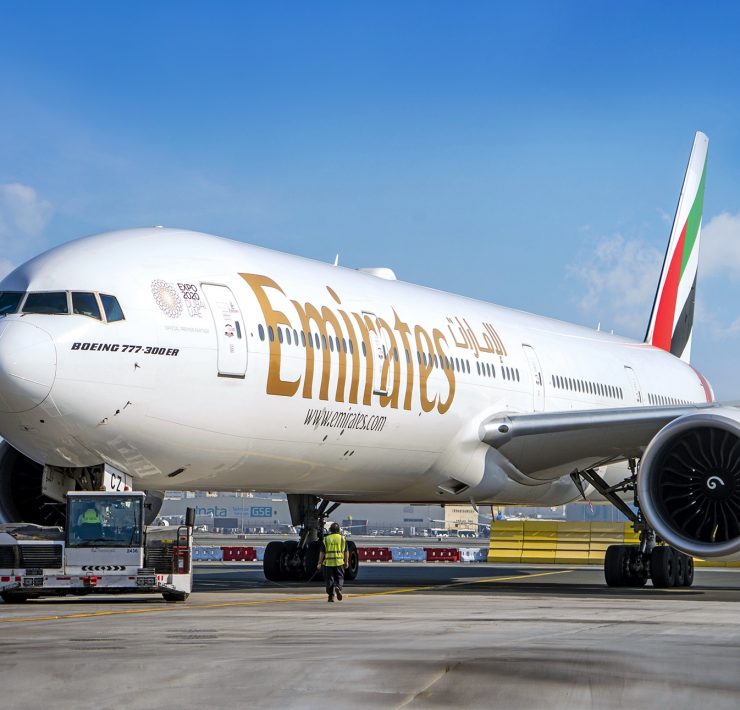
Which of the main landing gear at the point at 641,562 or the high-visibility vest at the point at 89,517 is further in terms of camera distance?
the main landing gear at the point at 641,562

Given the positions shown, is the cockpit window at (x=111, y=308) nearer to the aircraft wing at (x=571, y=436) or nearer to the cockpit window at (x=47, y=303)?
the cockpit window at (x=47, y=303)

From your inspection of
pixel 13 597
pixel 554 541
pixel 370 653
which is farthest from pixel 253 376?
pixel 554 541

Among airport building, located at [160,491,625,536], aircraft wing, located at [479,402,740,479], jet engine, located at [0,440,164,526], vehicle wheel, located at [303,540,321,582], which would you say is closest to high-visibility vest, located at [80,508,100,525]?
jet engine, located at [0,440,164,526]

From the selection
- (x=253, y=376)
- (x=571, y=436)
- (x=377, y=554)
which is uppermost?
(x=253, y=376)

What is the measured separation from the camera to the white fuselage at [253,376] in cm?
1332

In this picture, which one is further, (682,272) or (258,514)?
(258,514)

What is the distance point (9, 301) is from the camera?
44.6 feet

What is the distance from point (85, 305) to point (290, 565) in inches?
349

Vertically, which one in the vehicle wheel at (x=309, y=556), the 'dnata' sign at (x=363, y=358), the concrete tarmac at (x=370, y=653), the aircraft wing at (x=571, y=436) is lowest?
the concrete tarmac at (x=370, y=653)

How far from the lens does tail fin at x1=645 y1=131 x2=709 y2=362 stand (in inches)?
1129

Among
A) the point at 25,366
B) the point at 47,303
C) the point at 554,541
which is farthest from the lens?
the point at 554,541

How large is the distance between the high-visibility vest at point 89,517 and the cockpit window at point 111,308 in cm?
209

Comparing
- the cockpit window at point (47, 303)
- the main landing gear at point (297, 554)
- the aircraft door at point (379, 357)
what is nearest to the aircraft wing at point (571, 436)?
the aircraft door at point (379, 357)

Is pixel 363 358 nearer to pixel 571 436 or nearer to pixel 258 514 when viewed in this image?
pixel 571 436
